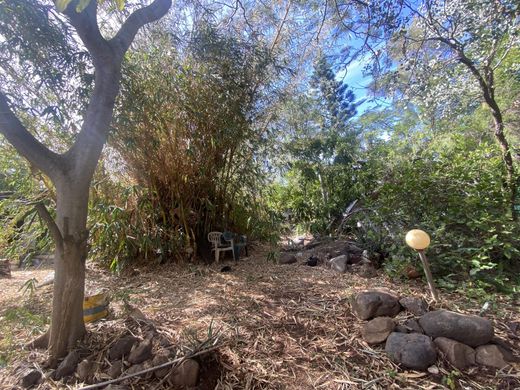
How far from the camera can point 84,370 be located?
1063 millimetres

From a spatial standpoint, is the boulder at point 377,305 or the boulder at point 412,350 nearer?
the boulder at point 412,350

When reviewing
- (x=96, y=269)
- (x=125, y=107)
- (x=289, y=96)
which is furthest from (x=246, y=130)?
(x=96, y=269)

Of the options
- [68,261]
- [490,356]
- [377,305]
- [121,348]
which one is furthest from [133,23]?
[490,356]

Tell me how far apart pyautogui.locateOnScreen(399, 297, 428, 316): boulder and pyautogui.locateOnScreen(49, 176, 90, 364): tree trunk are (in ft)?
5.28

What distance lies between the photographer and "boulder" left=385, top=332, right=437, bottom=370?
42.1 inches

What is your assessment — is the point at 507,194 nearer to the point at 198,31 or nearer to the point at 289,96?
the point at 289,96

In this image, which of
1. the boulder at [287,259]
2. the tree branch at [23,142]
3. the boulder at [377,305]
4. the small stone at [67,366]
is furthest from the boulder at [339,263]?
the tree branch at [23,142]

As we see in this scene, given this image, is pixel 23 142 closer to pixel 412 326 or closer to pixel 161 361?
pixel 161 361

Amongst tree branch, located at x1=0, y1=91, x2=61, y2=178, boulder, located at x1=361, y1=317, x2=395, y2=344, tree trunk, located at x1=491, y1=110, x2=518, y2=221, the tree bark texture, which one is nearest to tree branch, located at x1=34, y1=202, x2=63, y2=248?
the tree bark texture

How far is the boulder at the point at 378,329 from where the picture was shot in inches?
47.8

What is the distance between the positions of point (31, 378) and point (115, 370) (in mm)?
327

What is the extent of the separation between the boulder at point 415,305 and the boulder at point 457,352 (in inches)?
7.6

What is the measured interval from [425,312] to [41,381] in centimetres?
176

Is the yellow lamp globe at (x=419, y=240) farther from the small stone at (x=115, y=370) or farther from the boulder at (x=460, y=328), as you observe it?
the small stone at (x=115, y=370)
